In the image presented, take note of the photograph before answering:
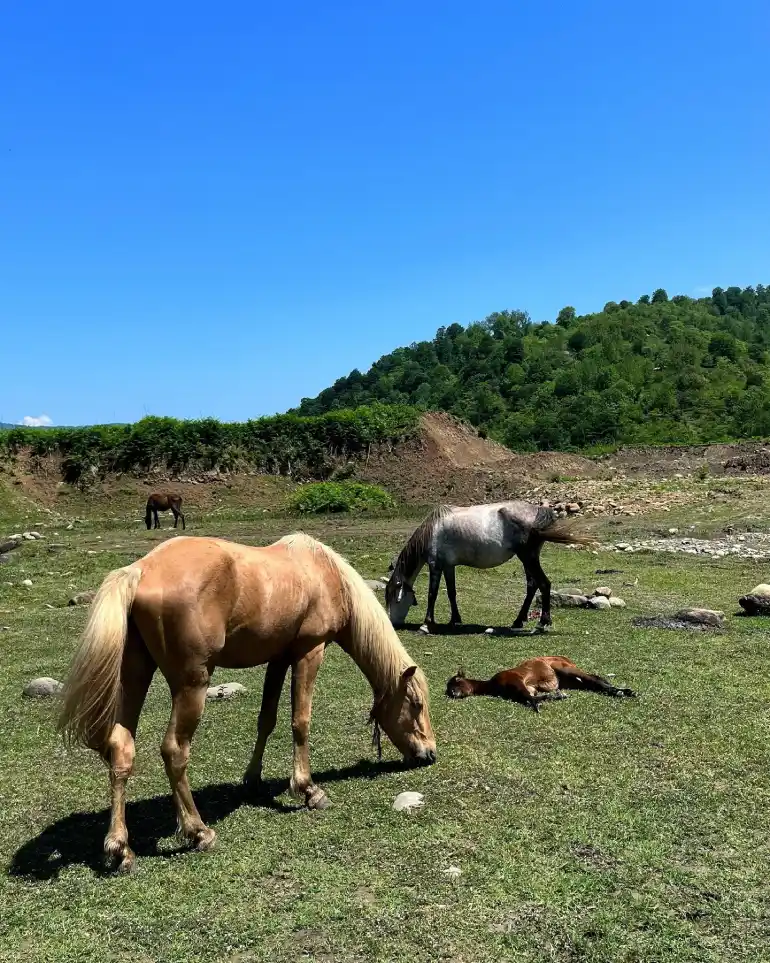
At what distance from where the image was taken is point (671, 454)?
42.4 metres

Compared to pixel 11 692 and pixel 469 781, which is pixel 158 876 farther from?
pixel 11 692

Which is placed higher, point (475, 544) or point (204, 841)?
point (475, 544)

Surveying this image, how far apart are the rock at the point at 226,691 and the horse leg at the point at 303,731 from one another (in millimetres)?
2864

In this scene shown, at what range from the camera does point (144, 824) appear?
210 inches

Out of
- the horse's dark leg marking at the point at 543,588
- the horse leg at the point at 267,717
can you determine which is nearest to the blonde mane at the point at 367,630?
the horse leg at the point at 267,717

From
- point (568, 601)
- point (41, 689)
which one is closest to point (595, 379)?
point (568, 601)

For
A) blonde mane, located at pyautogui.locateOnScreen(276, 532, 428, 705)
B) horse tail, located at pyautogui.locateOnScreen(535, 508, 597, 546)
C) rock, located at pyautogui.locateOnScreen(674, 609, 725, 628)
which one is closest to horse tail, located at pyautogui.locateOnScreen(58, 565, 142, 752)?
blonde mane, located at pyautogui.locateOnScreen(276, 532, 428, 705)

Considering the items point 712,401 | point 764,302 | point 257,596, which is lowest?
point 257,596

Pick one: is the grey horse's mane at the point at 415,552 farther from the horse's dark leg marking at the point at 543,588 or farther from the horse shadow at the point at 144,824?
the horse shadow at the point at 144,824

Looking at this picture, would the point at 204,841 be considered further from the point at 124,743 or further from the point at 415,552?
the point at 415,552

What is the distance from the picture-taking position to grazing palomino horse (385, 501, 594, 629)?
11.6 metres

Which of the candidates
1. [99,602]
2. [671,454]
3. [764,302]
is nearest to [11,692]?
[99,602]

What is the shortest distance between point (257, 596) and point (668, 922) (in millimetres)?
3082

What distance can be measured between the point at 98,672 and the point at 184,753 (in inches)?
30.2
